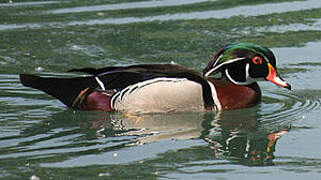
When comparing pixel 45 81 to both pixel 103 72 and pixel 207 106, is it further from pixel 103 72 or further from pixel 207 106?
pixel 207 106

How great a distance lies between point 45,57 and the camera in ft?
33.7

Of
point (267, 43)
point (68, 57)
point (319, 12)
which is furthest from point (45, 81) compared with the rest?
point (319, 12)

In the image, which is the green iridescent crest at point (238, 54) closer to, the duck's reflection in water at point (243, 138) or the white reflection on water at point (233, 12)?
the duck's reflection in water at point (243, 138)

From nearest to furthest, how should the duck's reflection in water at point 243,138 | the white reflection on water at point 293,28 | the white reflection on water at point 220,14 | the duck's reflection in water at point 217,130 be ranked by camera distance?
1. the duck's reflection in water at point 243,138
2. the duck's reflection in water at point 217,130
3. the white reflection on water at point 293,28
4. the white reflection on water at point 220,14

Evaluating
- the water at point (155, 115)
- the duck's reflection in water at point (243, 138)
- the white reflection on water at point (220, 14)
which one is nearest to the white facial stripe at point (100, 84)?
the water at point (155, 115)

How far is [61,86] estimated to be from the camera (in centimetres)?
828

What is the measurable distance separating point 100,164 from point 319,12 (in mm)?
6743

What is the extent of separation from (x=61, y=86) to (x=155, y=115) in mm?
951

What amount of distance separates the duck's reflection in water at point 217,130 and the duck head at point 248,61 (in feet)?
1.23

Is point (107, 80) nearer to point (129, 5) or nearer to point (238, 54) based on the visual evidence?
point (238, 54)

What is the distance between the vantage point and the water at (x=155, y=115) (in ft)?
20.4

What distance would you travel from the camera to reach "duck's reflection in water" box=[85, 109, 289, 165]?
260 inches

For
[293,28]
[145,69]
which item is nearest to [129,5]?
[293,28]

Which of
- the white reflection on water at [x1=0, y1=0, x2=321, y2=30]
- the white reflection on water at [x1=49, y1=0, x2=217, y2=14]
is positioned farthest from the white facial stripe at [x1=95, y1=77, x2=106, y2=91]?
the white reflection on water at [x1=49, y1=0, x2=217, y2=14]
